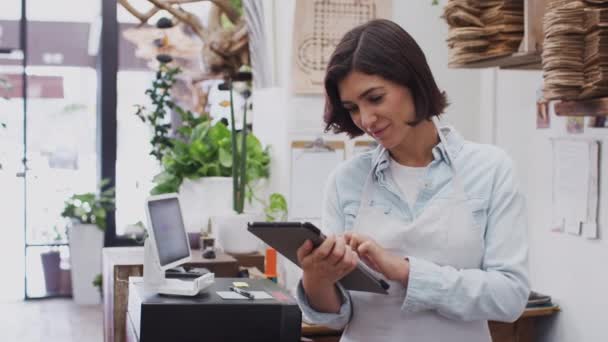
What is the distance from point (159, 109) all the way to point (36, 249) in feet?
8.98

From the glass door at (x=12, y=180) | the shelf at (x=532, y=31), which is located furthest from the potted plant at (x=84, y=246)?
the shelf at (x=532, y=31)

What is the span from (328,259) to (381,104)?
1.07 feet

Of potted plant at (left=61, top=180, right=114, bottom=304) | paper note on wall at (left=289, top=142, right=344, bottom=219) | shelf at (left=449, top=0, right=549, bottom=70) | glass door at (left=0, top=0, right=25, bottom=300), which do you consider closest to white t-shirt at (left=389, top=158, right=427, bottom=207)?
shelf at (left=449, top=0, right=549, bottom=70)

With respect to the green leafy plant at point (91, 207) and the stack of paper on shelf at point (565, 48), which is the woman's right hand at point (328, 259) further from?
the green leafy plant at point (91, 207)

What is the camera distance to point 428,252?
5.50 feet

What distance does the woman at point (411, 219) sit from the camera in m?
1.59

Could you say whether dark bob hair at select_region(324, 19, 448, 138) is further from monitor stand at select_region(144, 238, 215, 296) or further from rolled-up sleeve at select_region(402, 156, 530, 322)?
monitor stand at select_region(144, 238, 215, 296)

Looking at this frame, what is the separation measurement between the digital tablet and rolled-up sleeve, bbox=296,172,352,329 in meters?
0.07

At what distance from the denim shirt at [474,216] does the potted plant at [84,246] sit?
20.6 ft

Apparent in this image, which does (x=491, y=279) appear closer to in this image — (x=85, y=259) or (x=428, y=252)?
(x=428, y=252)

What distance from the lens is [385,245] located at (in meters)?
1.71

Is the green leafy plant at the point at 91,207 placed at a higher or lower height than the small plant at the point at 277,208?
lower

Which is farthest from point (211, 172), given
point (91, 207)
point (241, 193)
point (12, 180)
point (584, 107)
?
point (12, 180)

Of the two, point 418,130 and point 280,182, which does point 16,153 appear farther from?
point 418,130
